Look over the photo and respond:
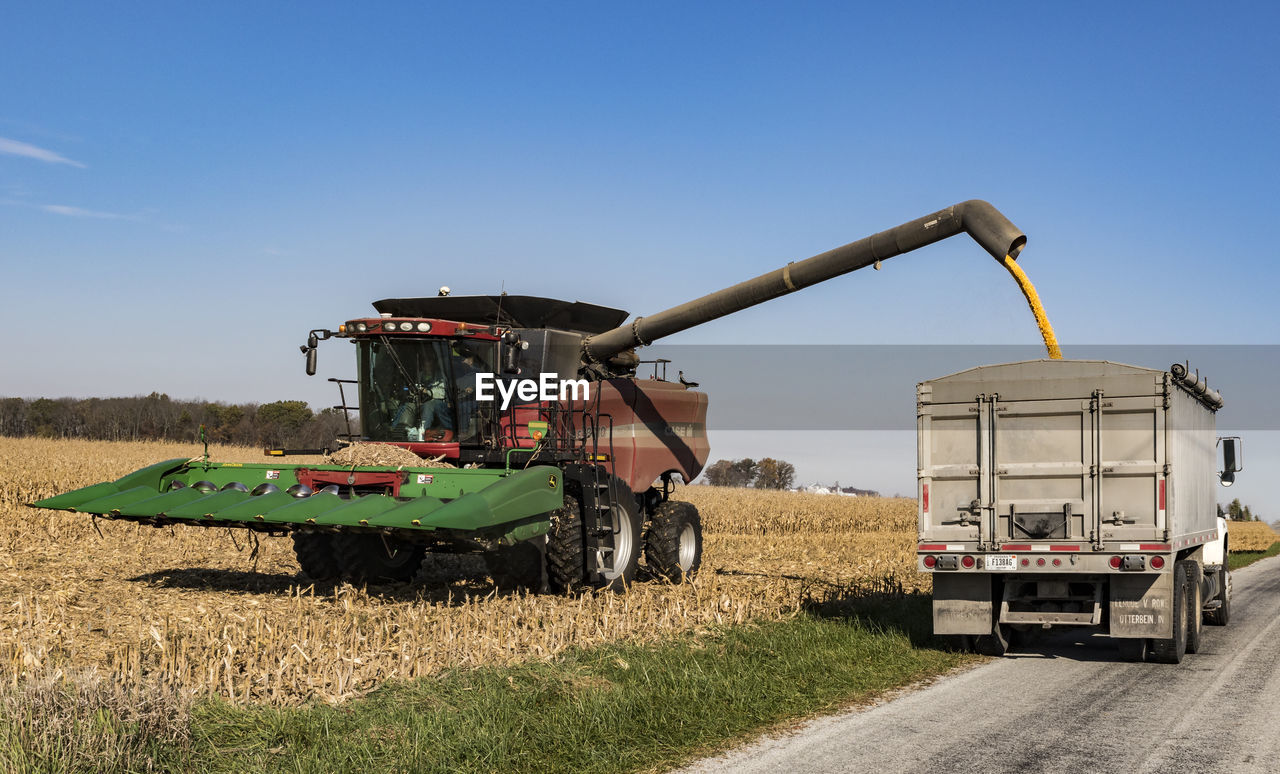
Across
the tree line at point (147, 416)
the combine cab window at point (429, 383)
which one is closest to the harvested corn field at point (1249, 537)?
the combine cab window at point (429, 383)

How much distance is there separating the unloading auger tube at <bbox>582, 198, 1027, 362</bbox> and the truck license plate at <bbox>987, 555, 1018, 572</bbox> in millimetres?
4366

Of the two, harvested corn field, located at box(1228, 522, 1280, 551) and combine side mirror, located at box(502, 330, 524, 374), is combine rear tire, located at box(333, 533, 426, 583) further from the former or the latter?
harvested corn field, located at box(1228, 522, 1280, 551)

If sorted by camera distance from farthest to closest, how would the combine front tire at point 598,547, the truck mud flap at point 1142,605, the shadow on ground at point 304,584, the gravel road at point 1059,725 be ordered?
the shadow on ground at point 304,584
the combine front tire at point 598,547
the truck mud flap at point 1142,605
the gravel road at point 1059,725

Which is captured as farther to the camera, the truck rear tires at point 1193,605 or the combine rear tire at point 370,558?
the combine rear tire at point 370,558

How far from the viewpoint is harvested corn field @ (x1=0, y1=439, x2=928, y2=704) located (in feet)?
25.0

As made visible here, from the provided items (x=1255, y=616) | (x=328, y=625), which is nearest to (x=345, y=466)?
(x=328, y=625)

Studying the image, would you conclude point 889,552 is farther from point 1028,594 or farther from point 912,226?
point 1028,594

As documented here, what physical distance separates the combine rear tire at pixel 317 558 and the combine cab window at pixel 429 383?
162 cm

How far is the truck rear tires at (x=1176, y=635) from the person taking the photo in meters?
9.99

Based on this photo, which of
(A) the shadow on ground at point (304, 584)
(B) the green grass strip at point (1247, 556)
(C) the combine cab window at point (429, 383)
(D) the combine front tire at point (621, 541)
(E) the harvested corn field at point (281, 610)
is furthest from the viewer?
(B) the green grass strip at point (1247, 556)

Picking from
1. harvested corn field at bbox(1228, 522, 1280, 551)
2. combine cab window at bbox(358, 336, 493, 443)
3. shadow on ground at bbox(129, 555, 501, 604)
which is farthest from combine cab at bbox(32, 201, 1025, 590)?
harvested corn field at bbox(1228, 522, 1280, 551)

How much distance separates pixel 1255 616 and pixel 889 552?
25.6 feet

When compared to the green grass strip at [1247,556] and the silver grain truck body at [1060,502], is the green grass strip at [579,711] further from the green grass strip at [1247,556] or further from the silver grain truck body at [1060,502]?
the green grass strip at [1247,556]

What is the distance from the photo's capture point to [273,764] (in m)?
5.73
